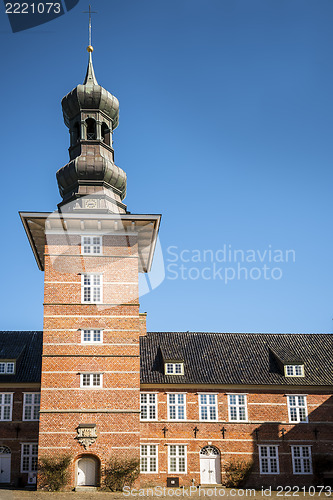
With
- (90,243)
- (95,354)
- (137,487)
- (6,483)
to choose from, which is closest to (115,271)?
(90,243)

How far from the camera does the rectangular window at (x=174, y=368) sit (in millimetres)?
34750

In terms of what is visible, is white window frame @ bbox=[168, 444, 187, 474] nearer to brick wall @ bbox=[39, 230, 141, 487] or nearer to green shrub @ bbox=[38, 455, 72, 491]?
brick wall @ bbox=[39, 230, 141, 487]

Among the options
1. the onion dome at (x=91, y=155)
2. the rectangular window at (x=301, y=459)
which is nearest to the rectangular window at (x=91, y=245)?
the onion dome at (x=91, y=155)

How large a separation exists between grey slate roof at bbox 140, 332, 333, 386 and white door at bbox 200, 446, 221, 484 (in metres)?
3.71

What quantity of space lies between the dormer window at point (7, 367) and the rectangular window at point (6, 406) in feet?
4.21

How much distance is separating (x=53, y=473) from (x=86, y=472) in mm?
1629

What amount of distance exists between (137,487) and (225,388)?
8.35 meters

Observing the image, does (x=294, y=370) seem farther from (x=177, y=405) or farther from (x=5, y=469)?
(x=5, y=469)

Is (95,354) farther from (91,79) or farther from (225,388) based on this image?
(91,79)

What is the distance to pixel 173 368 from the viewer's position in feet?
114

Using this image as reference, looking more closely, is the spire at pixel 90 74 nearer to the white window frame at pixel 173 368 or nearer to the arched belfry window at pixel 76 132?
the arched belfry window at pixel 76 132

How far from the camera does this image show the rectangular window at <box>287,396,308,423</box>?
111ft

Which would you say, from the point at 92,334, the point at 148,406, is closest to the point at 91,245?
the point at 92,334

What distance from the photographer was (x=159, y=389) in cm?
3412
